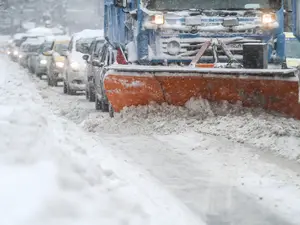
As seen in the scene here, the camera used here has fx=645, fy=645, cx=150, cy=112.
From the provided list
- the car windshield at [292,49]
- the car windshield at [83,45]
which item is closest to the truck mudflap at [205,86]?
the car windshield at [292,49]

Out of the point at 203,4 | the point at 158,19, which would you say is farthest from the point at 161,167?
the point at 203,4

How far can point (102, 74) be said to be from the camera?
1194 centimetres

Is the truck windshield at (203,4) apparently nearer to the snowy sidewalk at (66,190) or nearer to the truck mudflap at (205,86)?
the truck mudflap at (205,86)

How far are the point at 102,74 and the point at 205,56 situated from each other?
2501mm

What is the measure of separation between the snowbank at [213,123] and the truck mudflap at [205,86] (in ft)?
0.39

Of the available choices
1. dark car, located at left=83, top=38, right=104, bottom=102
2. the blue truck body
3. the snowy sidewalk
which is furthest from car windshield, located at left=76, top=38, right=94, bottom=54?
the snowy sidewalk

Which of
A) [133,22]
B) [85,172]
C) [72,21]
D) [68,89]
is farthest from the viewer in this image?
[72,21]

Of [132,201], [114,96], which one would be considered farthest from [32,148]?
[114,96]

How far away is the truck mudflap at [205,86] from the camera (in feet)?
28.1

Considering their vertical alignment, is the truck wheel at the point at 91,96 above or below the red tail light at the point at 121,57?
below

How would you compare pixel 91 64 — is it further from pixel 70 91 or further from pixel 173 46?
pixel 173 46

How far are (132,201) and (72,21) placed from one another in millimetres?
88576

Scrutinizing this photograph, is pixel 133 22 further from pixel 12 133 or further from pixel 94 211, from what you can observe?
pixel 94 211

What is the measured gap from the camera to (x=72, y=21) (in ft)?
299
